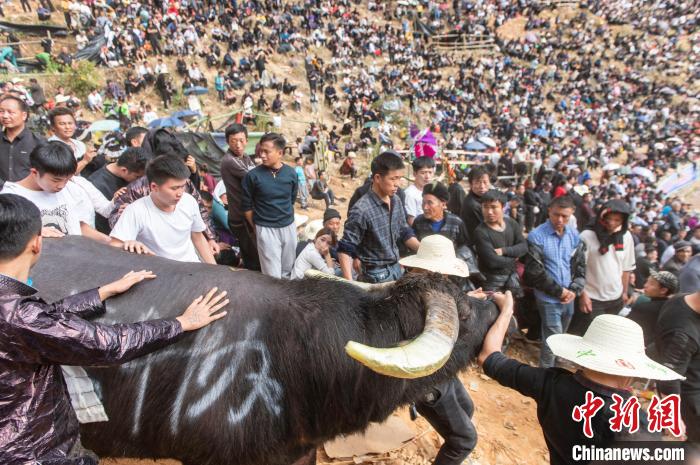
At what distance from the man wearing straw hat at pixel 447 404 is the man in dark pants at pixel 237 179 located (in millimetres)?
2522

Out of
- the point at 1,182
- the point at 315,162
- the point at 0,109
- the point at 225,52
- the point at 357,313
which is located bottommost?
the point at 315,162

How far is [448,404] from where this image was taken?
3.22 meters

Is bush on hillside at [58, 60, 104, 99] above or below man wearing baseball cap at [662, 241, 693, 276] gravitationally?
above

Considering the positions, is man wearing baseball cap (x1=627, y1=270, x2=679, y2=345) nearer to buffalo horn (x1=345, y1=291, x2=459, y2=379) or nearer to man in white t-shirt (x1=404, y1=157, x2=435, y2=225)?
man in white t-shirt (x1=404, y1=157, x2=435, y2=225)

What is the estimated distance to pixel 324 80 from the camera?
27.4 meters

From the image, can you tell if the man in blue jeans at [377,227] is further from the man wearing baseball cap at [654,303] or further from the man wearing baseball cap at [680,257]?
the man wearing baseball cap at [680,257]

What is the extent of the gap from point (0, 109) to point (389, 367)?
15.0ft

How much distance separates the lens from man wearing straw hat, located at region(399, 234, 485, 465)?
10.6ft

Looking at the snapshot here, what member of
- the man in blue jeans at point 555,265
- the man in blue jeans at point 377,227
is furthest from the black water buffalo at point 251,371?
the man in blue jeans at point 555,265

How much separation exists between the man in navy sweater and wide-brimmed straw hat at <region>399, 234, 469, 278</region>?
189 centimetres

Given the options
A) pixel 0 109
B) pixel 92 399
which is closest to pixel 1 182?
pixel 0 109

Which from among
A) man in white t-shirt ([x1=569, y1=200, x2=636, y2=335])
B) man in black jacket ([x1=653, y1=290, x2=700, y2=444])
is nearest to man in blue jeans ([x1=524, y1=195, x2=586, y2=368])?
man in white t-shirt ([x1=569, y1=200, x2=636, y2=335])

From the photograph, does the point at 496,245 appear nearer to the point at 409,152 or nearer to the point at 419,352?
the point at 419,352

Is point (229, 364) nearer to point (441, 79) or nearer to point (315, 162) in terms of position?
point (315, 162)
